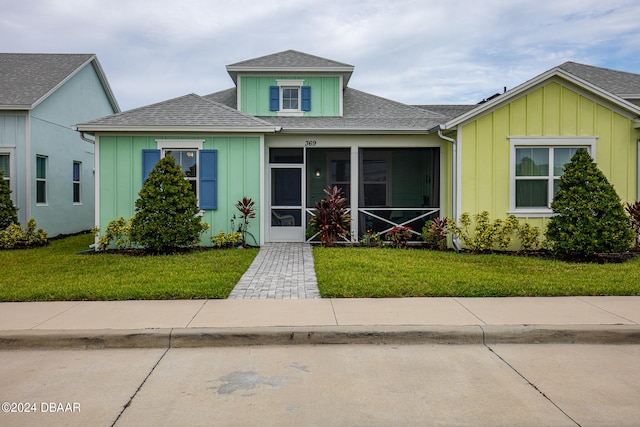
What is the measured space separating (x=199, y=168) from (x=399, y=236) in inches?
222

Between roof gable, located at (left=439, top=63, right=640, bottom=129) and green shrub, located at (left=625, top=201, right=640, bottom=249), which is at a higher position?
roof gable, located at (left=439, top=63, right=640, bottom=129)

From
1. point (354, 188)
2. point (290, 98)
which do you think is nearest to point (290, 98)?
point (290, 98)

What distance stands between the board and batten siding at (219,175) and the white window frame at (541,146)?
655 centimetres

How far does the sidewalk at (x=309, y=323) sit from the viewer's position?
19.0 feet

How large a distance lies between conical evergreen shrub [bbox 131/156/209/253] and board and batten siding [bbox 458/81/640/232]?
6.93m

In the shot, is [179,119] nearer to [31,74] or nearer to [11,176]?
[11,176]

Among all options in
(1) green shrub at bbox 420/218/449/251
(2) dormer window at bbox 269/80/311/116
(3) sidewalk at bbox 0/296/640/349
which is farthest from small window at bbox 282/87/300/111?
(3) sidewalk at bbox 0/296/640/349

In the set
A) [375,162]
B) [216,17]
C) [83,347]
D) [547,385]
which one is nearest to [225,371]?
[83,347]

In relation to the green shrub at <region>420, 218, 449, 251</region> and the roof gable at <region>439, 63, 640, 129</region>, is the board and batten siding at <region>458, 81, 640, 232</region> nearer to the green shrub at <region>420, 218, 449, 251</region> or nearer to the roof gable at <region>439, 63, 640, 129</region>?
the roof gable at <region>439, 63, 640, 129</region>

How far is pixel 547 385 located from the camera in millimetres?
4574

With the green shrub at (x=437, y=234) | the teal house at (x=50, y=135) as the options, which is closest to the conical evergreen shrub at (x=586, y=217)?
the green shrub at (x=437, y=234)

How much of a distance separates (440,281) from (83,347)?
5.49m

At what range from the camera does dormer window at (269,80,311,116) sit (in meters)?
16.9

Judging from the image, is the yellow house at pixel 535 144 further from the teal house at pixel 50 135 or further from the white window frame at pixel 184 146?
the teal house at pixel 50 135
